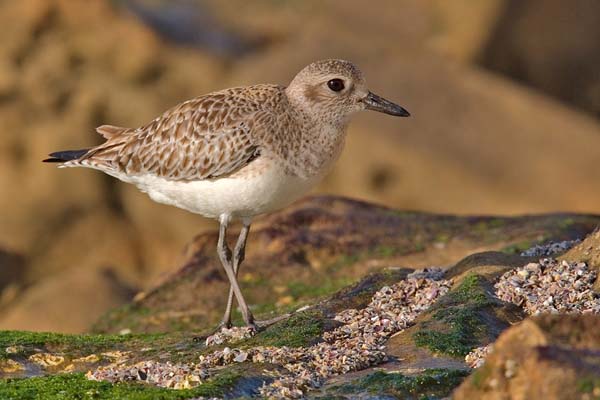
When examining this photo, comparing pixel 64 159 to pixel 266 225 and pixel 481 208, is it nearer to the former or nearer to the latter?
pixel 266 225

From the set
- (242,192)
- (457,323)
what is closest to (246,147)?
(242,192)

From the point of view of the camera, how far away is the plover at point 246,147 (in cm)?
1038

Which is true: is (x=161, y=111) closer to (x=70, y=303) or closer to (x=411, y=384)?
(x=70, y=303)

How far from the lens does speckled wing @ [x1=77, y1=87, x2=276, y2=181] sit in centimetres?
1059

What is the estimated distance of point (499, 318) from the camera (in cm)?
888

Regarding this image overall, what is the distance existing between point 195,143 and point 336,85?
1.44 meters

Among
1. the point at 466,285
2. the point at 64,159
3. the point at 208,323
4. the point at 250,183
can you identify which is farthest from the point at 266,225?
the point at 466,285

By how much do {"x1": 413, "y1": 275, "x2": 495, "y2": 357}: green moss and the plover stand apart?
1.86 meters

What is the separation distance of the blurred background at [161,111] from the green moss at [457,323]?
462 inches

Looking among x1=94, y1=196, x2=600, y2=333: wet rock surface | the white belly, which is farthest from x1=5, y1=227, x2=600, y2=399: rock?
x1=94, y1=196, x2=600, y2=333: wet rock surface

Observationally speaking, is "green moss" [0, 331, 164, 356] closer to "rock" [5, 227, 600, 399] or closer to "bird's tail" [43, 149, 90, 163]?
"rock" [5, 227, 600, 399]

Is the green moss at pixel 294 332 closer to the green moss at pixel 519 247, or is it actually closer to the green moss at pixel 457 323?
the green moss at pixel 457 323

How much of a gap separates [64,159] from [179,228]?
408 inches

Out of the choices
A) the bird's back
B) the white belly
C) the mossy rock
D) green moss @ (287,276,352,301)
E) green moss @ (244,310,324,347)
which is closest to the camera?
the mossy rock
